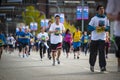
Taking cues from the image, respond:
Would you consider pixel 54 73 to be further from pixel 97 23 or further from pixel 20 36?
pixel 20 36

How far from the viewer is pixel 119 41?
18.0 feet

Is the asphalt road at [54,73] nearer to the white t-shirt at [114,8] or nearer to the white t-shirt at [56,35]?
the white t-shirt at [56,35]

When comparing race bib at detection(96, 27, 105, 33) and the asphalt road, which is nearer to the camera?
the asphalt road

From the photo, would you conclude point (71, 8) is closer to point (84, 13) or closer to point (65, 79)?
point (84, 13)

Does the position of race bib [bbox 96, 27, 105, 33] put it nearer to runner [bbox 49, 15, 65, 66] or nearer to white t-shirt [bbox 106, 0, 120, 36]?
runner [bbox 49, 15, 65, 66]

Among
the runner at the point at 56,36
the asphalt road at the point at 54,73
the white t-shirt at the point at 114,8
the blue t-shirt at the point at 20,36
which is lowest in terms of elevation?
the blue t-shirt at the point at 20,36

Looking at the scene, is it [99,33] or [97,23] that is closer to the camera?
[97,23]

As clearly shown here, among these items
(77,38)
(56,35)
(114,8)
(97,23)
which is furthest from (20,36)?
(114,8)

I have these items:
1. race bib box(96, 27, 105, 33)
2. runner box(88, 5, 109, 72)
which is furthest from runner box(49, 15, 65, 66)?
race bib box(96, 27, 105, 33)

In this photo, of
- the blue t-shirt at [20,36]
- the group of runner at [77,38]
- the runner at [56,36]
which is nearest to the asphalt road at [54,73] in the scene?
the group of runner at [77,38]

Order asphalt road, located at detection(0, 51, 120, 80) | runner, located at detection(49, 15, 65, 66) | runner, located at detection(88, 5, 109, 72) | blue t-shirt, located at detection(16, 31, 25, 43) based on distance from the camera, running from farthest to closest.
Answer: blue t-shirt, located at detection(16, 31, 25, 43), runner, located at detection(49, 15, 65, 66), runner, located at detection(88, 5, 109, 72), asphalt road, located at detection(0, 51, 120, 80)

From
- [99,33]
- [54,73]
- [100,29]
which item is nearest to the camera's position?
[54,73]

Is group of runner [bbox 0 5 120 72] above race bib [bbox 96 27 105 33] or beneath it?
beneath

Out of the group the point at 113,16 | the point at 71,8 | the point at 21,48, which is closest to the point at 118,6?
the point at 113,16
